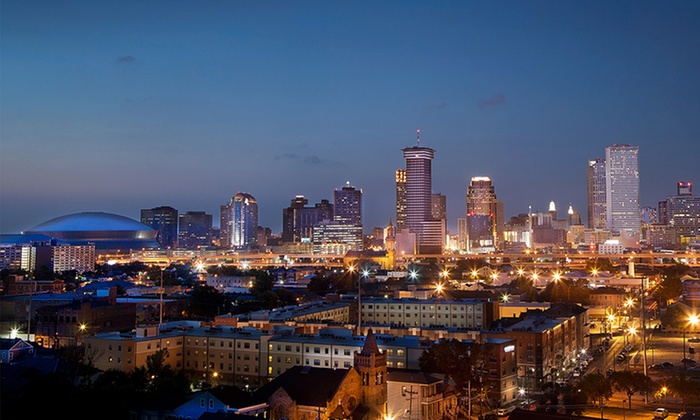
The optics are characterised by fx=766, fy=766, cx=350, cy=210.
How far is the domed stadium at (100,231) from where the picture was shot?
6211 inches

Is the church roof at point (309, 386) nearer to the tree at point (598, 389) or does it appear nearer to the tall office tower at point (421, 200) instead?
the tree at point (598, 389)

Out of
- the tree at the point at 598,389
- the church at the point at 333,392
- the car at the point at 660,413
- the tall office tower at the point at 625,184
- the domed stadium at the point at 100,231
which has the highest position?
the tall office tower at the point at 625,184

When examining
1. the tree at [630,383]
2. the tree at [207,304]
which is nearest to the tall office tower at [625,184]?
the tree at [207,304]

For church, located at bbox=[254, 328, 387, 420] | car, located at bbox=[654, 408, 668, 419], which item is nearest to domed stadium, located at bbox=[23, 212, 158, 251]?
church, located at bbox=[254, 328, 387, 420]

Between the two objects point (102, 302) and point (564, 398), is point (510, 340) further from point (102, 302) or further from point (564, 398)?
point (102, 302)

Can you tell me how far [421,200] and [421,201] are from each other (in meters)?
0.22

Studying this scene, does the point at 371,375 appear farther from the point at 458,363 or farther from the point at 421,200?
the point at 421,200

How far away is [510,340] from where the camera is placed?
29750 millimetres

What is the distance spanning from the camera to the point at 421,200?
166250 millimetres

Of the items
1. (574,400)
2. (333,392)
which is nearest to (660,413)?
(574,400)

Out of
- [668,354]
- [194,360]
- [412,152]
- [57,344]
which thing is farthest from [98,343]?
[412,152]

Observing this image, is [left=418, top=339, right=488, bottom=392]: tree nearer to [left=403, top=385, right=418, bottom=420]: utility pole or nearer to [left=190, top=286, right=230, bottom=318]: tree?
[left=403, top=385, right=418, bottom=420]: utility pole

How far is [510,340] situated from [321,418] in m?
11.2

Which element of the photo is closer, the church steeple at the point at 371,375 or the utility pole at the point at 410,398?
the church steeple at the point at 371,375
